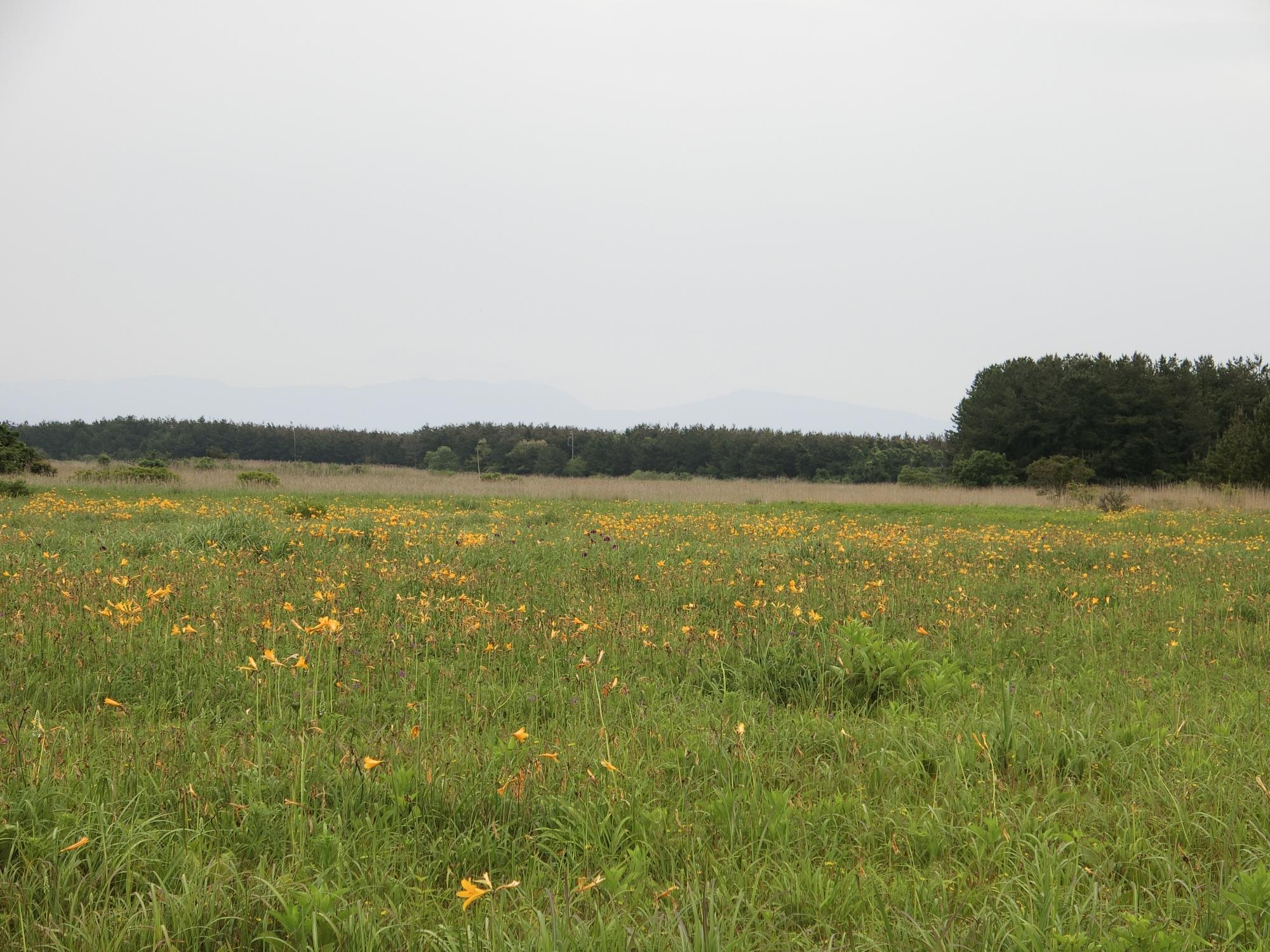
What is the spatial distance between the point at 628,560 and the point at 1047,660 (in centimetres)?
448

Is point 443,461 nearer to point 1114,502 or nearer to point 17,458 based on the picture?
point 17,458

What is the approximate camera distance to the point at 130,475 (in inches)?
977

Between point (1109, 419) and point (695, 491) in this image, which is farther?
point (1109, 419)

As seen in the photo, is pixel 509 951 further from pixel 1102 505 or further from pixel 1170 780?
pixel 1102 505

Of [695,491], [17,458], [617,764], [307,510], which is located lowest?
[617,764]

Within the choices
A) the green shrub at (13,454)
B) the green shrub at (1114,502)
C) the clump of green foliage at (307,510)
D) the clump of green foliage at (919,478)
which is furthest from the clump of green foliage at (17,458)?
the clump of green foliage at (919,478)

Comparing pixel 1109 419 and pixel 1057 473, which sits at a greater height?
pixel 1109 419

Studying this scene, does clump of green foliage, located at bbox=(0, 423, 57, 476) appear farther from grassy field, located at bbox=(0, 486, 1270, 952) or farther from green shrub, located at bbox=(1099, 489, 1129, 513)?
green shrub, located at bbox=(1099, 489, 1129, 513)

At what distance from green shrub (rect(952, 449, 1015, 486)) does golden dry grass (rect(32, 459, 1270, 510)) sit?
12.7 m

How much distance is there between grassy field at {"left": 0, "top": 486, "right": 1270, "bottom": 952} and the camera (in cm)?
218

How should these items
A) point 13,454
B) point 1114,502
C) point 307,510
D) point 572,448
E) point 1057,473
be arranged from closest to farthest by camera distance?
point 307,510 → point 1114,502 → point 13,454 → point 1057,473 → point 572,448

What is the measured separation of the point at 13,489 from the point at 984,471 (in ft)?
138

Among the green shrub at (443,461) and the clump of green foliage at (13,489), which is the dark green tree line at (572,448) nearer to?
the green shrub at (443,461)

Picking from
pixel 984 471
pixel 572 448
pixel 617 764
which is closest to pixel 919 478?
pixel 984 471
